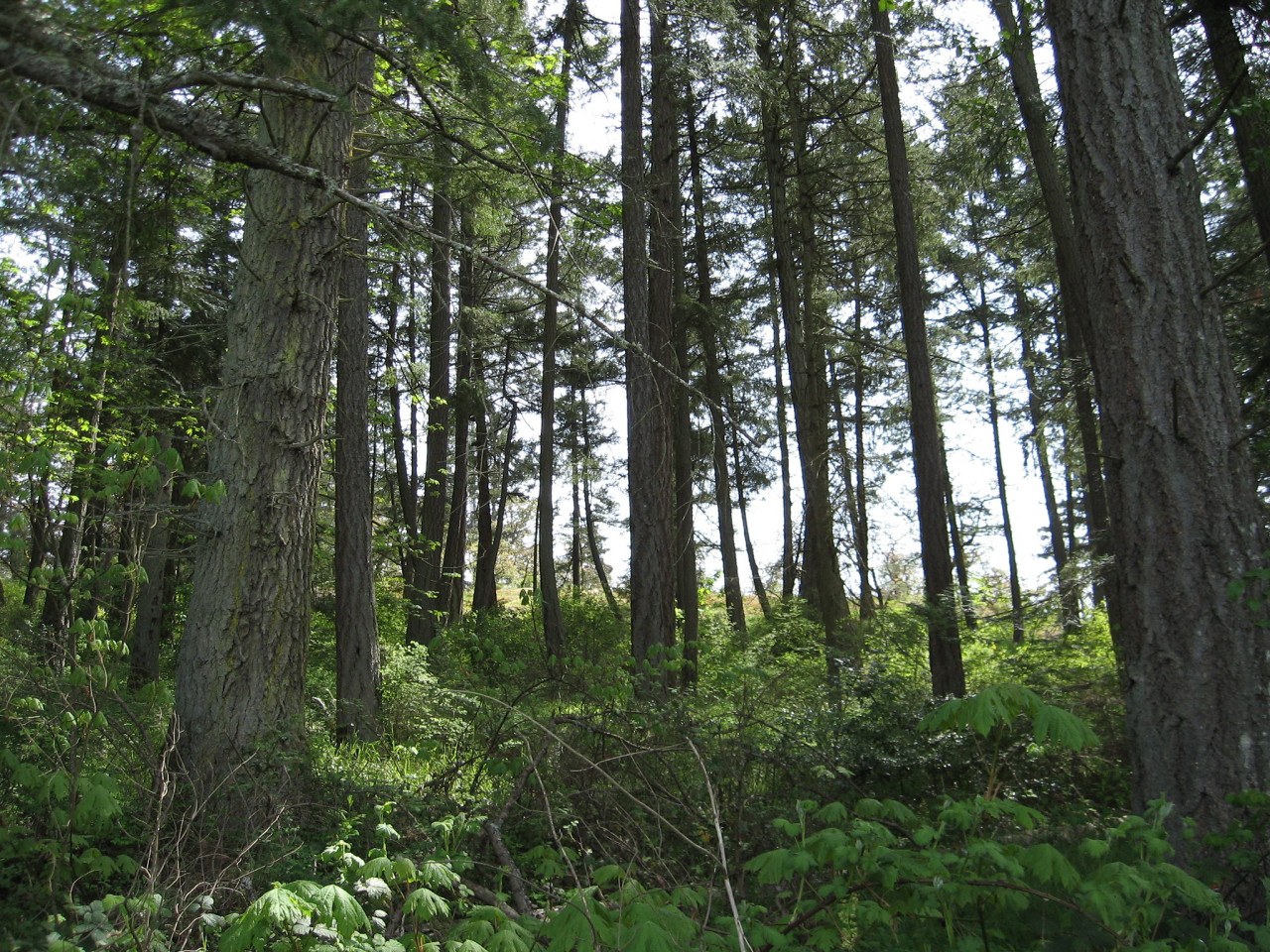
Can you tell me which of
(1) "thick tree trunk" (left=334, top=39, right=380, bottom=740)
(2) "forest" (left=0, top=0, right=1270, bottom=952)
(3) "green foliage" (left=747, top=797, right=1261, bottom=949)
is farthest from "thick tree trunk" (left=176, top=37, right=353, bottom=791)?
(1) "thick tree trunk" (left=334, top=39, right=380, bottom=740)

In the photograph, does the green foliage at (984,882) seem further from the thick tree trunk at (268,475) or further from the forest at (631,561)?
the thick tree trunk at (268,475)

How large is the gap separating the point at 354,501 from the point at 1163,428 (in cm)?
738

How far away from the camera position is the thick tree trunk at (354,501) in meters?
8.41

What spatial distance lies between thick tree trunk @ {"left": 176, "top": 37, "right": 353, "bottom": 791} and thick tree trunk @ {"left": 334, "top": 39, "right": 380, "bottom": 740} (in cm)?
327

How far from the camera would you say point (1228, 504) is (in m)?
3.92

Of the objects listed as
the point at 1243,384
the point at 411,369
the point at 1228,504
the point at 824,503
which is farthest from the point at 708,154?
the point at 1228,504

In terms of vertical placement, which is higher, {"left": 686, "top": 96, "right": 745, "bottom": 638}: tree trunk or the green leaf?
{"left": 686, "top": 96, "right": 745, "bottom": 638}: tree trunk

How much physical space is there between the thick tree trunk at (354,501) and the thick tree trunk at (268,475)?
3272 mm

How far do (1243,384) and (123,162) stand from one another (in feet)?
28.7

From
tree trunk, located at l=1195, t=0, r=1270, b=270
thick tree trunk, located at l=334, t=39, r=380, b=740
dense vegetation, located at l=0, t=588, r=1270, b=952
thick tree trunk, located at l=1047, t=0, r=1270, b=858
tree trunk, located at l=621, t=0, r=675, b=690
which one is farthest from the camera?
tree trunk, located at l=621, t=0, r=675, b=690

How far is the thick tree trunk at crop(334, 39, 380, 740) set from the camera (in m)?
8.41

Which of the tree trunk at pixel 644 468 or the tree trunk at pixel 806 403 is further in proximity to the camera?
the tree trunk at pixel 806 403

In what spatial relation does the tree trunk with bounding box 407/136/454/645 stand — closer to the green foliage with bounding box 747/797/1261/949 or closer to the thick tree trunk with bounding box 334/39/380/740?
the thick tree trunk with bounding box 334/39/380/740

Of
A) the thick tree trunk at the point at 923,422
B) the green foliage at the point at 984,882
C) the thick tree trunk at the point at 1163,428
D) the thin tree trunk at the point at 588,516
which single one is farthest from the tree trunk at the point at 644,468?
the thin tree trunk at the point at 588,516
